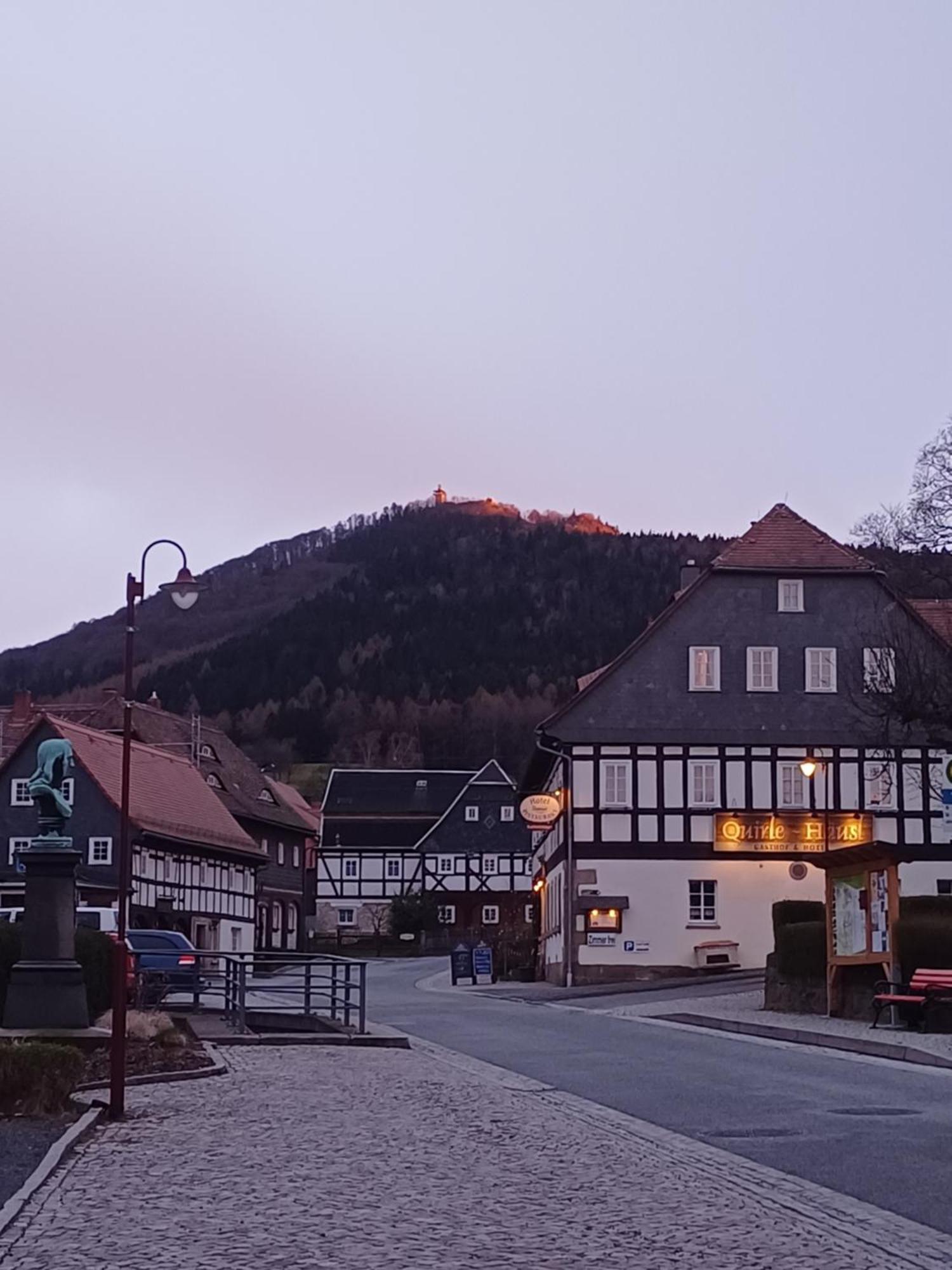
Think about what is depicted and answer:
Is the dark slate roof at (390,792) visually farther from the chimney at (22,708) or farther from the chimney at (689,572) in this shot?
the chimney at (689,572)

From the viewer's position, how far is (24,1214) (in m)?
10.2

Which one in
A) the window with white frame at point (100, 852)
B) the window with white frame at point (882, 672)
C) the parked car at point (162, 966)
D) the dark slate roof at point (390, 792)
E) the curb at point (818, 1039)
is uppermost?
the dark slate roof at point (390, 792)

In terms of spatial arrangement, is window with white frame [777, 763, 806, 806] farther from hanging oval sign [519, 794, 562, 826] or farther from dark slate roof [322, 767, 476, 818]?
dark slate roof [322, 767, 476, 818]

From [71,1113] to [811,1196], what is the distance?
7.13 m

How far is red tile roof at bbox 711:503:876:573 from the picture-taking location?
53.1m

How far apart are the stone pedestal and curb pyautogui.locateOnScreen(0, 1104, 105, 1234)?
8.20 m

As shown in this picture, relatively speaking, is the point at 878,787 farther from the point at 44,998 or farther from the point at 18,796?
the point at 18,796

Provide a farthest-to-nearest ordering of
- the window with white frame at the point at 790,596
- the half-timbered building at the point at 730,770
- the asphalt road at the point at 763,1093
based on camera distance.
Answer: the window with white frame at the point at 790,596, the half-timbered building at the point at 730,770, the asphalt road at the point at 763,1093

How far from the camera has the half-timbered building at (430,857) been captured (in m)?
104

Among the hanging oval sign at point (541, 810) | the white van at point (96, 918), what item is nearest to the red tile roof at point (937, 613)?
the hanging oval sign at point (541, 810)

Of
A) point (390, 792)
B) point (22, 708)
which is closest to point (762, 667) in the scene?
point (22, 708)

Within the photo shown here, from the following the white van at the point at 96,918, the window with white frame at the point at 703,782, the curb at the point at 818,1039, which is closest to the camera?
the curb at the point at 818,1039

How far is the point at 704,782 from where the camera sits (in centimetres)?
5169

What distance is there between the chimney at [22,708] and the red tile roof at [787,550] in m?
40.0
